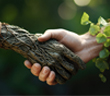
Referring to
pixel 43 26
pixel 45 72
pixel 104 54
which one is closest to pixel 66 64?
pixel 45 72

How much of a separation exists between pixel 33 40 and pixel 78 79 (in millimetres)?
2174

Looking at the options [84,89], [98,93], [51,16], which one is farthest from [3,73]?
[98,93]

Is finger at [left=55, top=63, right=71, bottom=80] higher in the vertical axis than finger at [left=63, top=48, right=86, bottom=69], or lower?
lower

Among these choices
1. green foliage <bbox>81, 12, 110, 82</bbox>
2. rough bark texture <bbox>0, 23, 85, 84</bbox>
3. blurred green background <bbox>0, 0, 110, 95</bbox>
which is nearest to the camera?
green foliage <bbox>81, 12, 110, 82</bbox>

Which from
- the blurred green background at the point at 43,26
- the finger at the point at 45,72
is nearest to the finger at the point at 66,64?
the finger at the point at 45,72

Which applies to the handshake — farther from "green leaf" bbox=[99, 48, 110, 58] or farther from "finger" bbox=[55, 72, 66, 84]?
"green leaf" bbox=[99, 48, 110, 58]

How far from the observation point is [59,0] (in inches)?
113

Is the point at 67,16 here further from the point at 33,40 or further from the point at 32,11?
the point at 33,40

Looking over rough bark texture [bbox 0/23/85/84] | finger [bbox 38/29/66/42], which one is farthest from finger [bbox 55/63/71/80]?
finger [bbox 38/29/66/42]

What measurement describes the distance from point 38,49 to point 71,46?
0.32m

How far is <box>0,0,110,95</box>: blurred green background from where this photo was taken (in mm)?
2826

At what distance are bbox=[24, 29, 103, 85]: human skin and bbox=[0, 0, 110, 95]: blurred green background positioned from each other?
1.57 meters

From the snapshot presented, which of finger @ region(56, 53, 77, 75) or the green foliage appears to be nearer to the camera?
the green foliage

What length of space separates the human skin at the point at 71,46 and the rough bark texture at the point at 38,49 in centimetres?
5
